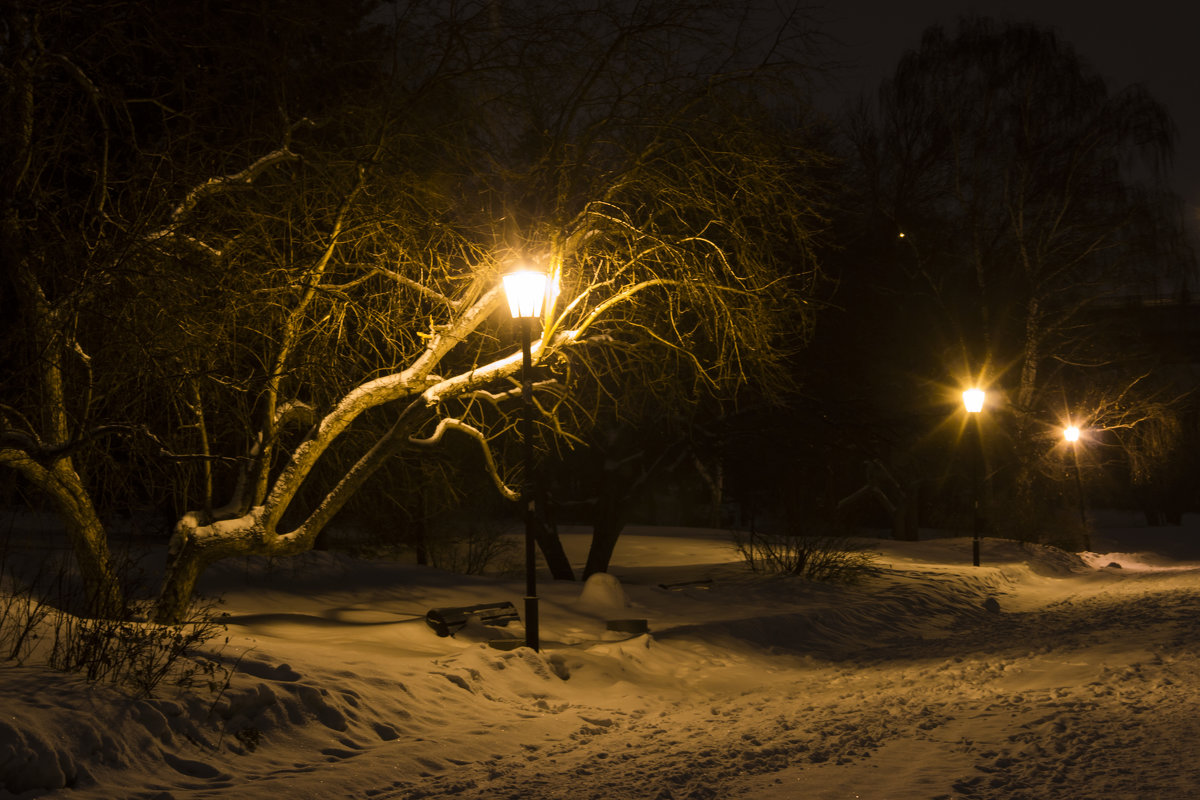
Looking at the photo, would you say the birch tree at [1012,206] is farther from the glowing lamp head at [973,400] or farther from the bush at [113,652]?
the bush at [113,652]

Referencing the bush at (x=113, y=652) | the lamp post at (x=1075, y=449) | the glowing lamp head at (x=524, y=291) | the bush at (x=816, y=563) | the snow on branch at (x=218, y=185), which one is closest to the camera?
the bush at (x=113, y=652)

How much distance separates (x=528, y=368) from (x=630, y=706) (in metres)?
3.39

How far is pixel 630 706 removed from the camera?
32.0ft

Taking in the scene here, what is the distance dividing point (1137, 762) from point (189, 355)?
8.55m

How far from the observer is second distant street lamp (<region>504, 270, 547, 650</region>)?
34.0 ft

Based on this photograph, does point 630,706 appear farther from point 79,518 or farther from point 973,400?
point 973,400

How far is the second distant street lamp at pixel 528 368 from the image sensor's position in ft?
34.0

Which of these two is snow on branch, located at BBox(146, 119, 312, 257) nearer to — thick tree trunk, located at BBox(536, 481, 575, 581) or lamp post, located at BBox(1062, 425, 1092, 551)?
thick tree trunk, located at BBox(536, 481, 575, 581)

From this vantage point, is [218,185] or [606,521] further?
[606,521]

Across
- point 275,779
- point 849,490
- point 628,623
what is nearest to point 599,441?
point 628,623

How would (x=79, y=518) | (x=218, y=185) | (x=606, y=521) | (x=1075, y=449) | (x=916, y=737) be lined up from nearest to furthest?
(x=916, y=737), (x=79, y=518), (x=218, y=185), (x=606, y=521), (x=1075, y=449)

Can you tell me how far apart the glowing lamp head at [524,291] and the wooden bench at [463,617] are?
3.70m

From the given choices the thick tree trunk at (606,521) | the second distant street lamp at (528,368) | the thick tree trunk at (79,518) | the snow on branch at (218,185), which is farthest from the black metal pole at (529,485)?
the thick tree trunk at (606,521)

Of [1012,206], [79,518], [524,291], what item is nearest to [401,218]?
[524,291]
